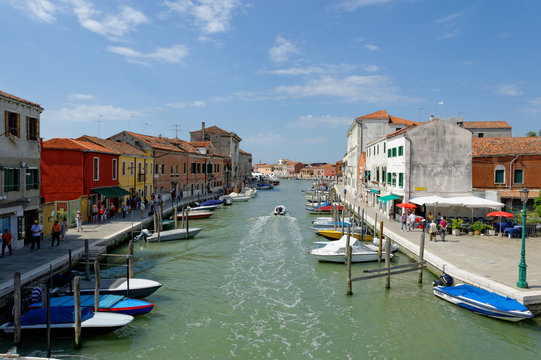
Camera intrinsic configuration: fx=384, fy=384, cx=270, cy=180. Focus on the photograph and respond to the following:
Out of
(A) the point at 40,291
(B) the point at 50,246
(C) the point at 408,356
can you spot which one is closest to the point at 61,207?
(B) the point at 50,246

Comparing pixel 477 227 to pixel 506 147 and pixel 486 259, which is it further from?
pixel 506 147

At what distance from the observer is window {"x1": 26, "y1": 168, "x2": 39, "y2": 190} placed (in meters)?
19.7

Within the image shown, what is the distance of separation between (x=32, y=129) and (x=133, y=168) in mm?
17102

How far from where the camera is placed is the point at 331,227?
3241cm

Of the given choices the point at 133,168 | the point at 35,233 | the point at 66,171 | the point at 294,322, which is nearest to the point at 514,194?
the point at 294,322

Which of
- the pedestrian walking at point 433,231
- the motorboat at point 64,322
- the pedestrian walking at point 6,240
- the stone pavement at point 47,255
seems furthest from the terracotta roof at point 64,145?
the pedestrian walking at point 433,231

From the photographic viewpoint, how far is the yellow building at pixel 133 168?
3428 cm

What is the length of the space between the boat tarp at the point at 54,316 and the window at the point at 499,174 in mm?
28324

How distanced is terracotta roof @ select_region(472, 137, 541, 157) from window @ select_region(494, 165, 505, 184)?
1.07m

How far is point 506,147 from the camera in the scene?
29.3m

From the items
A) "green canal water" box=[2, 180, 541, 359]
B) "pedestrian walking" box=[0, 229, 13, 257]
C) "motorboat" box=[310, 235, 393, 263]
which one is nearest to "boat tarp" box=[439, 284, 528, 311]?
"green canal water" box=[2, 180, 541, 359]

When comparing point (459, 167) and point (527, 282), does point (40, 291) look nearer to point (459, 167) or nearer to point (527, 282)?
point (527, 282)

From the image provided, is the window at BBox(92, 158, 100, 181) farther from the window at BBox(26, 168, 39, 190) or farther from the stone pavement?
the window at BBox(26, 168, 39, 190)

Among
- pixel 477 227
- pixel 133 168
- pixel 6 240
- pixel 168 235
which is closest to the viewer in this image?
pixel 6 240
